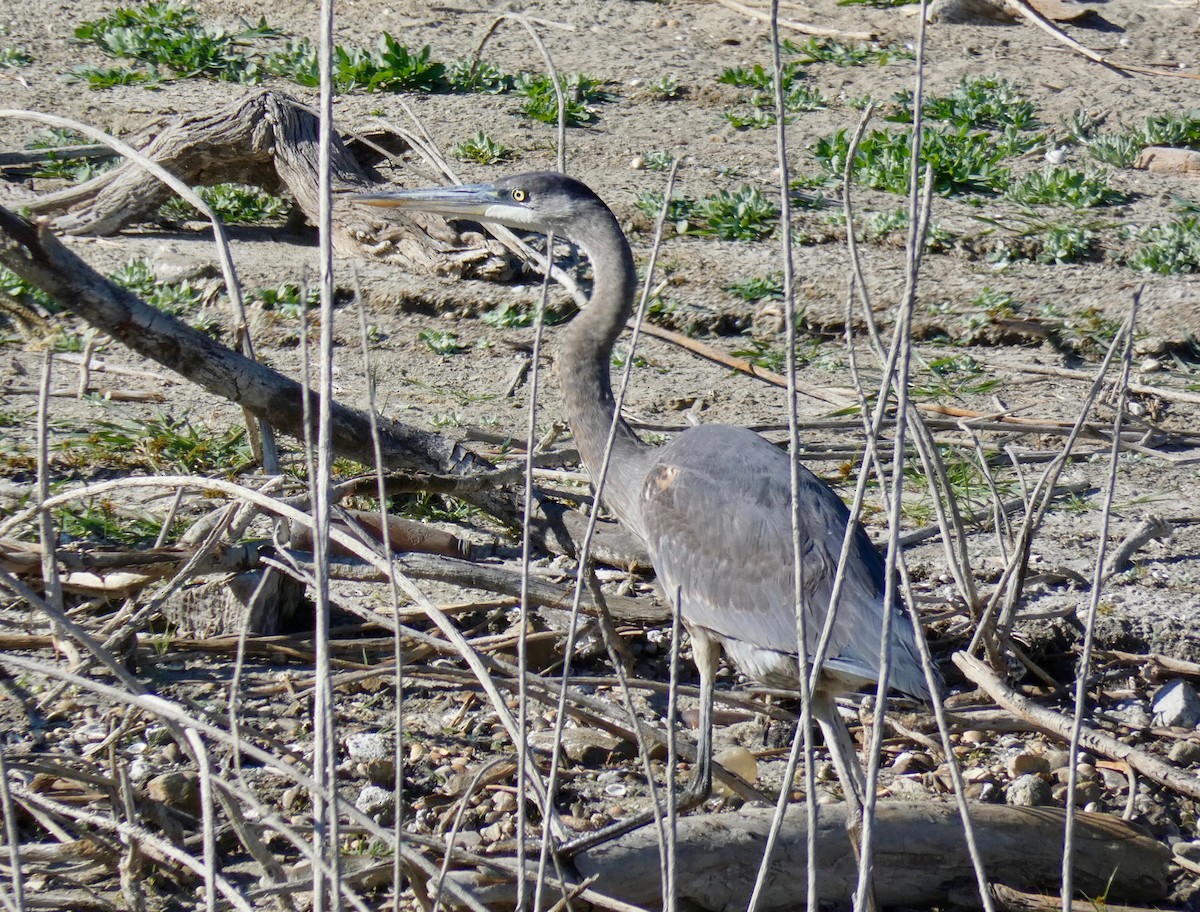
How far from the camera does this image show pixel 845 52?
350 inches

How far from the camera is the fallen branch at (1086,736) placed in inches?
133

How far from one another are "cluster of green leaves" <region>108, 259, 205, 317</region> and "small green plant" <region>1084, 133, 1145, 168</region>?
480cm

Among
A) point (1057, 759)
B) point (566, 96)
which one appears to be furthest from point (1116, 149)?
point (1057, 759)

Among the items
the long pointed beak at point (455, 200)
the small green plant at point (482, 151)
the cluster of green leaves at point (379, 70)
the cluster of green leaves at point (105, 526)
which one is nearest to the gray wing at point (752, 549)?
the long pointed beak at point (455, 200)

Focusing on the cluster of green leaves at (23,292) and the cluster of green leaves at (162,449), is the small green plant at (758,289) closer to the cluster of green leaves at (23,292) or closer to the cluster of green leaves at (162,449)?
the cluster of green leaves at (162,449)

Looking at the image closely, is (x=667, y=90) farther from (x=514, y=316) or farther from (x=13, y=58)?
(x=13, y=58)

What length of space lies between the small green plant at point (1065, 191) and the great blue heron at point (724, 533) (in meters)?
3.36

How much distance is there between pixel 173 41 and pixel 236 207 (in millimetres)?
2191

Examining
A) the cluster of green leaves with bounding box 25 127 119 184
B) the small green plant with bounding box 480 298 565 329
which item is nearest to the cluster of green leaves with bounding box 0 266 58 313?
the cluster of green leaves with bounding box 25 127 119 184

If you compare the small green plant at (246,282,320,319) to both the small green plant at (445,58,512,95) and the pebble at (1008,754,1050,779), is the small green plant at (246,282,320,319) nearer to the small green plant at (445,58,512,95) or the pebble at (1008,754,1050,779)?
the small green plant at (445,58,512,95)

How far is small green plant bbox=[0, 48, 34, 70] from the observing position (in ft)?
27.4

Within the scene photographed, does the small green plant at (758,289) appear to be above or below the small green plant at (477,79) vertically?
below

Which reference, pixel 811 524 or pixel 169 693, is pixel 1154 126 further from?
pixel 169 693

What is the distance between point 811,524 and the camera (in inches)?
142
